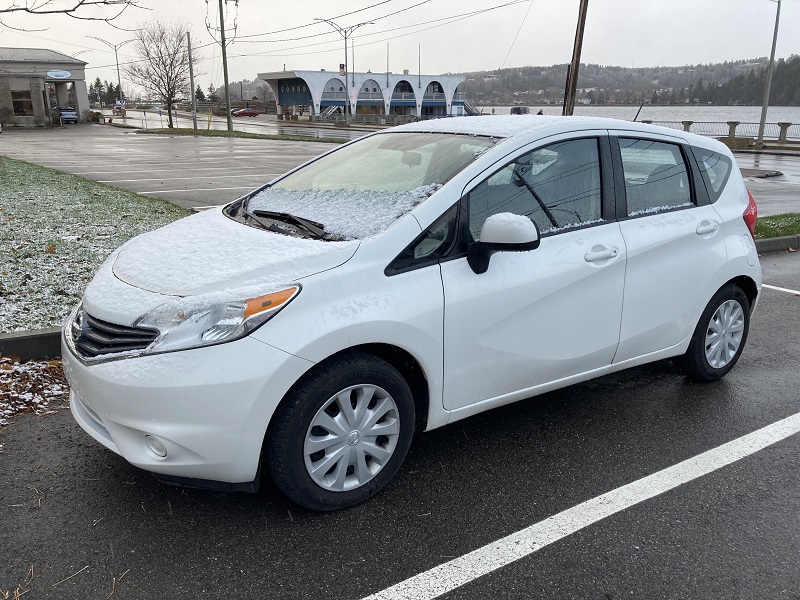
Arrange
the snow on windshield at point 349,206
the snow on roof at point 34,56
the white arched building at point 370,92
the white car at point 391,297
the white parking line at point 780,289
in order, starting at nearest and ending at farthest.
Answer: the white car at point 391,297 < the snow on windshield at point 349,206 < the white parking line at point 780,289 < the snow on roof at point 34,56 < the white arched building at point 370,92

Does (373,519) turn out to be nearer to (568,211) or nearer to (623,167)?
(568,211)

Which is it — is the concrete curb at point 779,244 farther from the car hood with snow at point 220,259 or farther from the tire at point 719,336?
the car hood with snow at point 220,259

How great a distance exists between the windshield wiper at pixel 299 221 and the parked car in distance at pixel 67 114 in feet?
189

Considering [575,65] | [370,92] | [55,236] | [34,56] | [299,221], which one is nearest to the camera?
[299,221]

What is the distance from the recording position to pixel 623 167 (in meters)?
3.86

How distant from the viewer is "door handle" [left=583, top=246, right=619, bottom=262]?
3557 mm

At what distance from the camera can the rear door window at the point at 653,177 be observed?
12.8ft

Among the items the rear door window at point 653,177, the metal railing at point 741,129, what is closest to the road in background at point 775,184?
the metal railing at point 741,129

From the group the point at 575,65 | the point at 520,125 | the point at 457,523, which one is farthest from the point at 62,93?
the point at 457,523

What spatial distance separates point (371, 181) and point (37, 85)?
5631cm

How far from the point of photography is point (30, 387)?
416 cm

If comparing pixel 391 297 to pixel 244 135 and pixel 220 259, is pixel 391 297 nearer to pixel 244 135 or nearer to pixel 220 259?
pixel 220 259

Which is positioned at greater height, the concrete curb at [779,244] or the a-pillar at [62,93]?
the a-pillar at [62,93]

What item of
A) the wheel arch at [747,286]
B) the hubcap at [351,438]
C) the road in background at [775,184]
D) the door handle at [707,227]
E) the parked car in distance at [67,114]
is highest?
the parked car in distance at [67,114]
